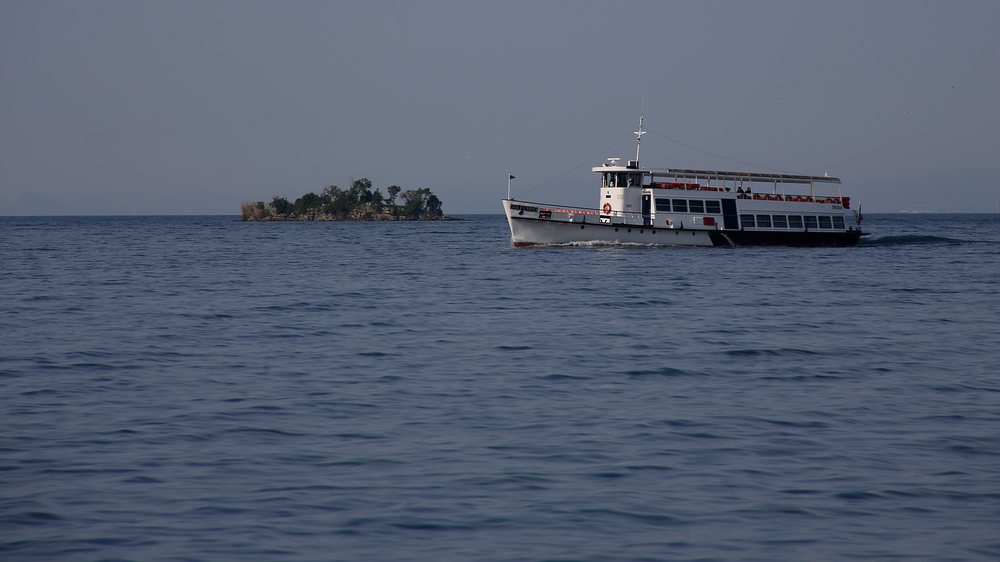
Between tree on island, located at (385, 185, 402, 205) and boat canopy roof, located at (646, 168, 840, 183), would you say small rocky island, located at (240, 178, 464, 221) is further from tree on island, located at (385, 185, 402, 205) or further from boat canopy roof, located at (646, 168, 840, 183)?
boat canopy roof, located at (646, 168, 840, 183)

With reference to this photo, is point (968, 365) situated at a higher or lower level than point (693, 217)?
lower

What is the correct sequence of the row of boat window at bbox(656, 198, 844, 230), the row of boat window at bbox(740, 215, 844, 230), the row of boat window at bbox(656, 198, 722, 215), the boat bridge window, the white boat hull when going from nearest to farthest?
the white boat hull, the boat bridge window, the row of boat window at bbox(656, 198, 722, 215), the row of boat window at bbox(656, 198, 844, 230), the row of boat window at bbox(740, 215, 844, 230)

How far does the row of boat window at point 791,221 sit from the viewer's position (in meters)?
53.5

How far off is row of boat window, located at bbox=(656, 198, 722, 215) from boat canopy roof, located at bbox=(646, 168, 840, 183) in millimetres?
1620

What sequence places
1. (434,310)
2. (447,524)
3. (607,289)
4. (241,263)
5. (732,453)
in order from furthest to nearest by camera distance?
(241,263) → (607,289) → (434,310) → (732,453) → (447,524)

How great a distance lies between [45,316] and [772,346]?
19049 mm

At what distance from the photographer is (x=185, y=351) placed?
643 inches

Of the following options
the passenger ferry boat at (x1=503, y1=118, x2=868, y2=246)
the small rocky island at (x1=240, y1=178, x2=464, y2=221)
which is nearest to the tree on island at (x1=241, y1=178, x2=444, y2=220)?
the small rocky island at (x1=240, y1=178, x2=464, y2=221)

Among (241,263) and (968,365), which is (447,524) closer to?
(968,365)

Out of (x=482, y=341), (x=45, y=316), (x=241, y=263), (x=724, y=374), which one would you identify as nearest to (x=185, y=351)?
(x=482, y=341)

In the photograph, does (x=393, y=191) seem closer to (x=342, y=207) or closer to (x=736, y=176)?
(x=342, y=207)

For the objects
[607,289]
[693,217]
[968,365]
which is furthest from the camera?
[693,217]

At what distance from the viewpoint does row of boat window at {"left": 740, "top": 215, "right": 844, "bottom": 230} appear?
5353cm

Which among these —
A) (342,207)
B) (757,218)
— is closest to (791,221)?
(757,218)
